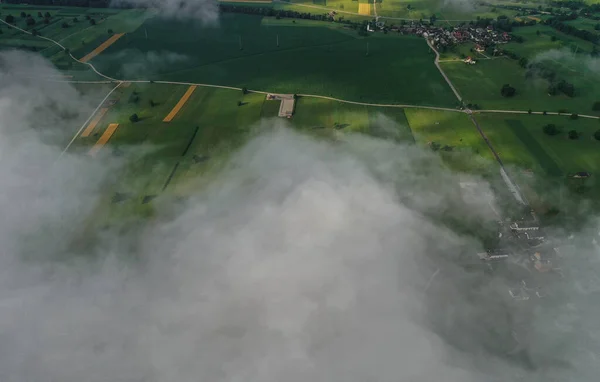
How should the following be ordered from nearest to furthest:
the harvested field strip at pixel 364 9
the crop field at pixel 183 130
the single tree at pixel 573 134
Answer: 1. the crop field at pixel 183 130
2. the single tree at pixel 573 134
3. the harvested field strip at pixel 364 9

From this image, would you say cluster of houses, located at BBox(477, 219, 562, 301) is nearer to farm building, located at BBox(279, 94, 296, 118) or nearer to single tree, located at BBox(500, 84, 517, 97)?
single tree, located at BBox(500, 84, 517, 97)

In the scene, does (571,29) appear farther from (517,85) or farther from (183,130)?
(183,130)

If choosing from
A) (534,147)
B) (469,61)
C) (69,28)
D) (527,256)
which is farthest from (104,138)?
(469,61)

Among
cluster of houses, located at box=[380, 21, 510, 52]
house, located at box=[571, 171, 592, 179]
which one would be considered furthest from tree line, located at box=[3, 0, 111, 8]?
house, located at box=[571, 171, 592, 179]

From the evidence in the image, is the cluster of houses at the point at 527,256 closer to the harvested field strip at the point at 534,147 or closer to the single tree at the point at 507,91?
the harvested field strip at the point at 534,147

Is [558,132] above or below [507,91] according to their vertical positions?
below

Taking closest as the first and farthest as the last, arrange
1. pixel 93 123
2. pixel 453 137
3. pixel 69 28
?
pixel 453 137 → pixel 93 123 → pixel 69 28

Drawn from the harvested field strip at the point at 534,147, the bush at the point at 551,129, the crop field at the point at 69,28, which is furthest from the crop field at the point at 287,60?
the bush at the point at 551,129
